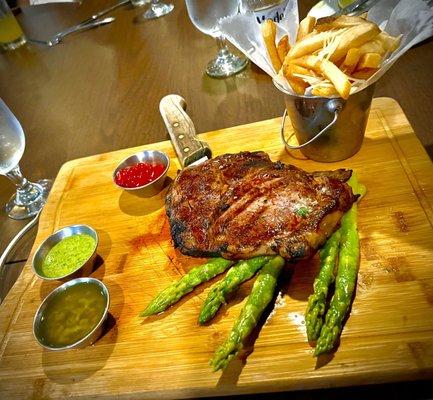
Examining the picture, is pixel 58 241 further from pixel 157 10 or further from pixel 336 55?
pixel 157 10

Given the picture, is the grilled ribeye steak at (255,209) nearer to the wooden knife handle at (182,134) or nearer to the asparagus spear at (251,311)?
the asparagus spear at (251,311)

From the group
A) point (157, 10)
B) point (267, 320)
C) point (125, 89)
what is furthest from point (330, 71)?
point (157, 10)

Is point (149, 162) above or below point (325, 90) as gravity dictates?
below

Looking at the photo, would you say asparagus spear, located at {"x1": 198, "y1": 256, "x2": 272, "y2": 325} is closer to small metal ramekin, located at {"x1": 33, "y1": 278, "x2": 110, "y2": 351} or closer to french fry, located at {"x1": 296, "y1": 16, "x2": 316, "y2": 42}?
small metal ramekin, located at {"x1": 33, "y1": 278, "x2": 110, "y2": 351}

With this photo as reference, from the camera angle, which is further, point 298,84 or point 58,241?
point 58,241

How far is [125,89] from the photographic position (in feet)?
16.1

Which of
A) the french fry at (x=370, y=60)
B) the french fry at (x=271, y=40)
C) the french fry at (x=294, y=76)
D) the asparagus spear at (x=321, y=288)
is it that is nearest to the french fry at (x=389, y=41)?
the french fry at (x=370, y=60)

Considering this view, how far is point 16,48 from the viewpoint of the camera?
6.66 meters

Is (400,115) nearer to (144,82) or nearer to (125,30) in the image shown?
(144,82)

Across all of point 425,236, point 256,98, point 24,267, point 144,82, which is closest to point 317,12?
point 256,98

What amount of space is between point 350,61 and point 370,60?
0.11 m

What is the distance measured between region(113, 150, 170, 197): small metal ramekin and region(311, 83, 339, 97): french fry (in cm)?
130

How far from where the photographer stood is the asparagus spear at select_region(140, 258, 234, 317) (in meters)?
2.42

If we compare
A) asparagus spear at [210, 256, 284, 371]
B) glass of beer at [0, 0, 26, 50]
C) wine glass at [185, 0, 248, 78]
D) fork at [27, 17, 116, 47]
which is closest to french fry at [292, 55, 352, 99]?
asparagus spear at [210, 256, 284, 371]
